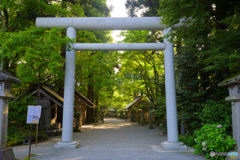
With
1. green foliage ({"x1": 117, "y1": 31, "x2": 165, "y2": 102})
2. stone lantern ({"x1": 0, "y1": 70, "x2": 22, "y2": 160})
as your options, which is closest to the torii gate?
stone lantern ({"x1": 0, "y1": 70, "x2": 22, "y2": 160})

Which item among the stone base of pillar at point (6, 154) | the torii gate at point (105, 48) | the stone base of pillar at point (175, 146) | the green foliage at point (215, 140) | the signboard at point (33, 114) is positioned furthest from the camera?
the torii gate at point (105, 48)

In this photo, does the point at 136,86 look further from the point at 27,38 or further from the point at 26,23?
the point at 27,38

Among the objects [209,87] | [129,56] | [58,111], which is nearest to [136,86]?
[129,56]

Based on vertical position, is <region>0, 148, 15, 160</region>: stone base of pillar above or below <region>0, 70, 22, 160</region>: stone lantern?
below

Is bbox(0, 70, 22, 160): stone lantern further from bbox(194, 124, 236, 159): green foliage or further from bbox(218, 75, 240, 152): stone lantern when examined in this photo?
bbox(218, 75, 240, 152): stone lantern

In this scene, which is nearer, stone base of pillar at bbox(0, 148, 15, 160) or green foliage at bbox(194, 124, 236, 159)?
stone base of pillar at bbox(0, 148, 15, 160)

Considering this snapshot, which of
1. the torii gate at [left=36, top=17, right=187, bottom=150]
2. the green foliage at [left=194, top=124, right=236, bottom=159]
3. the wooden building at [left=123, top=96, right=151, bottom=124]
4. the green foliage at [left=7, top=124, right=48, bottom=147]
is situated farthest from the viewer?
the wooden building at [left=123, top=96, right=151, bottom=124]

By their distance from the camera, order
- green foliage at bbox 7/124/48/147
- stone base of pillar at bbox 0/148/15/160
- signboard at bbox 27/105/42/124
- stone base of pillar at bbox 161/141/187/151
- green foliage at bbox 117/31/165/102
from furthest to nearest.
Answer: green foliage at bbox 117/31/165/102
green foliage at bbox 7/124/48/147
stone base of pillar at bbox 161/141/187/151
signboard at bbox 27/105/42/124
stone base of pillar at bbox 0/148/15/160

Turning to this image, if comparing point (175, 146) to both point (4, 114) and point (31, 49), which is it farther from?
point (31, 49)

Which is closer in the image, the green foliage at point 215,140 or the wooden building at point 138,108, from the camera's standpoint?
the green foliage at point 215,140

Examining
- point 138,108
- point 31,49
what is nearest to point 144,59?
point 138,108

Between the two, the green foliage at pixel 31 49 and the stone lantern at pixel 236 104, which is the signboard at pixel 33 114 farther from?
the stone lantern at pixel 236 104

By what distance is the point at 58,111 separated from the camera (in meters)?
15.6

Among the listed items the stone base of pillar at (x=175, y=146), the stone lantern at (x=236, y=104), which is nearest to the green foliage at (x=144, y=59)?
the stone base of pillar at (x=175, y=146)
